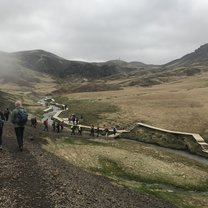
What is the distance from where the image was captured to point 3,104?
99.8 meters

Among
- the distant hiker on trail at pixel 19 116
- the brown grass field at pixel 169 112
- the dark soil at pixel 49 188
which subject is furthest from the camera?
the brown grass field at pixel 169 112

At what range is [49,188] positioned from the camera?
22203mm

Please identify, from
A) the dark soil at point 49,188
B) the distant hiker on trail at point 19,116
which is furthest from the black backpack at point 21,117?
the dark soil at point 49,188

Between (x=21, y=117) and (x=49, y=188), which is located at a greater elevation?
(x=21, y=117)

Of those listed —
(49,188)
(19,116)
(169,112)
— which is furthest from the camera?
(169,112)

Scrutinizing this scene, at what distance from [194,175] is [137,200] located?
1749 centimetres

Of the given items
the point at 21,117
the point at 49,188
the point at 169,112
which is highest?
the point at 21,117

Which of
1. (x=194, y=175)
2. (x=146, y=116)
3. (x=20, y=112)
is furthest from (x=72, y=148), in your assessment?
(x=146, y=116)

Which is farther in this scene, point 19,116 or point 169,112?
point 169,112

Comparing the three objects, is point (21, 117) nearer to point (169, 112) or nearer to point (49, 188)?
point (49, 188)

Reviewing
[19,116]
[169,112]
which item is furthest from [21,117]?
[169,112]

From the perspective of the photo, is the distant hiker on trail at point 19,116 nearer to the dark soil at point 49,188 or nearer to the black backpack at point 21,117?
the black backpack at point 21,117

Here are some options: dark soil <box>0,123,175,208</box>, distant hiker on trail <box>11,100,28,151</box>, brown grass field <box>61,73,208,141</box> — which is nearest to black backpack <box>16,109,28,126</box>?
distant hiker on trail <box>11,100,28,151</box>

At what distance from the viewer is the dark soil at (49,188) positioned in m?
20.6
